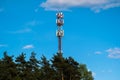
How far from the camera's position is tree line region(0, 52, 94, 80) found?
8356 centimetres

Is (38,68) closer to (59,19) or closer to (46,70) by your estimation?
(46,70)

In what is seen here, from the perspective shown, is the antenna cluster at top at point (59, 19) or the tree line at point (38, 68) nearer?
the tree line at point (38, 68)

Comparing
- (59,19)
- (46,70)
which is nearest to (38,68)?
(46,70)

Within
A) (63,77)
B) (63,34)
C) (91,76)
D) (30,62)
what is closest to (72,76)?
(63,77)

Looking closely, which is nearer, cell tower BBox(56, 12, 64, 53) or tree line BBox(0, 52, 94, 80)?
tree line BBox(0, 52, 94, 80)

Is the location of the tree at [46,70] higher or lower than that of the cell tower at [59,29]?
lower

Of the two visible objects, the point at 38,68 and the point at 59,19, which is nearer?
the point at 38,68

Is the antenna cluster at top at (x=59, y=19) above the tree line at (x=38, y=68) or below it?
above

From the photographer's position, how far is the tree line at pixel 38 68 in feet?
274

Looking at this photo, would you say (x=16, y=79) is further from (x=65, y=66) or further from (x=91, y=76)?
(x=91, y=76)

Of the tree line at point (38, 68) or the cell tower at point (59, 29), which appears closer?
the tree line at point (38, 68)

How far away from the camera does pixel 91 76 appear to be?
4902 inches

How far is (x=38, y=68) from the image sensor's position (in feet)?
297

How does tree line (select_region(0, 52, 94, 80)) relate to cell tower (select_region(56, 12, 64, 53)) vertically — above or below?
below
